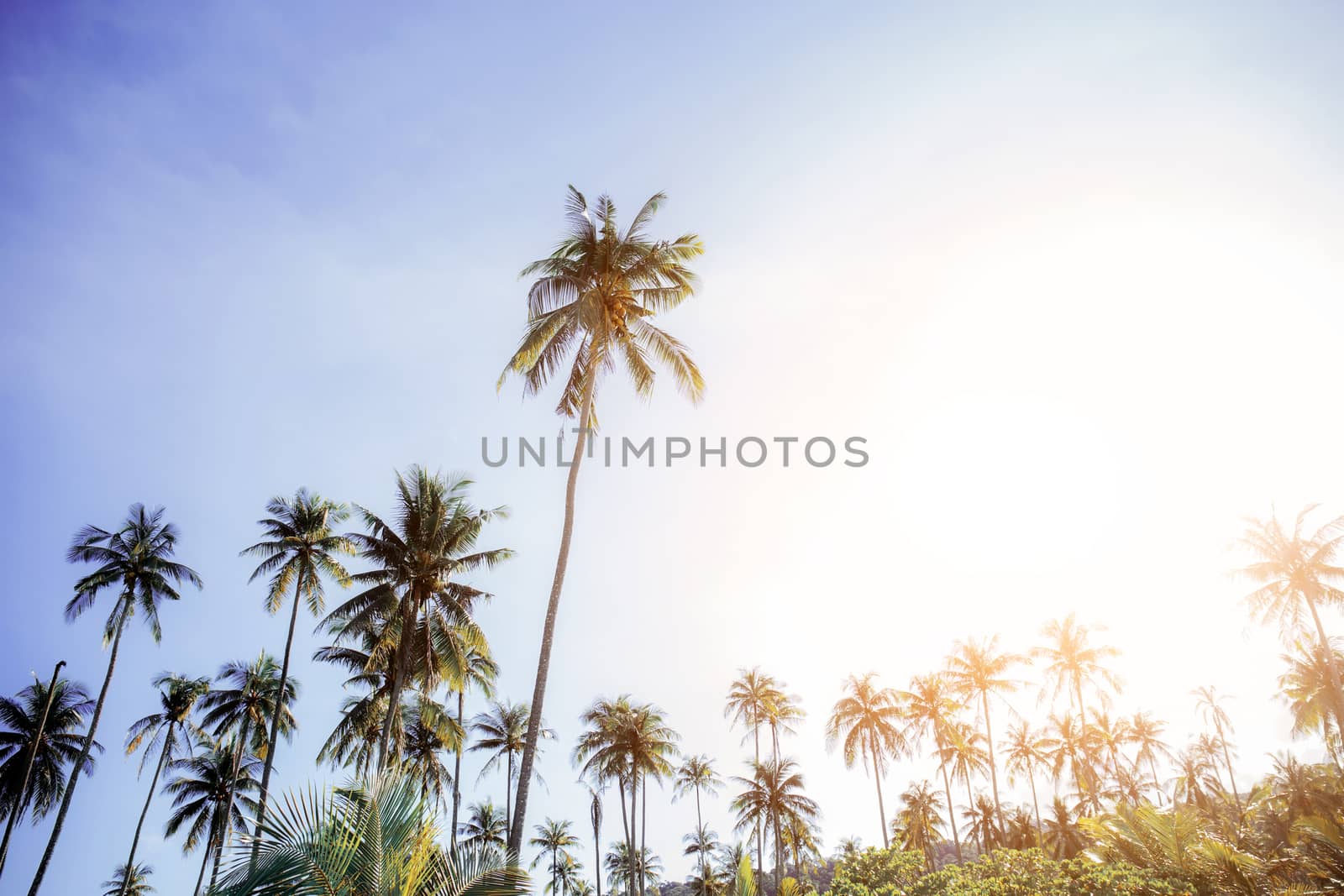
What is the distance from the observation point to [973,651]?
4259 cm

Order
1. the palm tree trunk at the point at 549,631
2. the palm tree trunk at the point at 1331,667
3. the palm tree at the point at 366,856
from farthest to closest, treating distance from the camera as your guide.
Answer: the palm tree trunk at the point at 1331,667, the palm tree trunk at the point at 549,631, the palm tree at the point at 366,856

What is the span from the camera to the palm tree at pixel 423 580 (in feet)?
79.3

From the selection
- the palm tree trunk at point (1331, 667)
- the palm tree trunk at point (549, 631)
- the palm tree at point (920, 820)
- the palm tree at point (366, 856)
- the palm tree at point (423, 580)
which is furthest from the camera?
the palm tree at point (920, 820)

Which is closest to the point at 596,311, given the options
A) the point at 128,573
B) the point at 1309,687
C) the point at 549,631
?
the point at 549,631

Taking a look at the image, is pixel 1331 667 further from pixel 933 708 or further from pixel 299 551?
pixel 299 551

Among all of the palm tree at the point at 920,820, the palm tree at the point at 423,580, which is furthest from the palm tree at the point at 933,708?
the palm tree at the point at 423,580

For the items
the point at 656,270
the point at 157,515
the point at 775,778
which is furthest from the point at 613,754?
the point at 656,270

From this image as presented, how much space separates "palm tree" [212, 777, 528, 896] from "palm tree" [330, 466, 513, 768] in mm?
16727

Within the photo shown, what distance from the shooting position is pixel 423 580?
79.3ft

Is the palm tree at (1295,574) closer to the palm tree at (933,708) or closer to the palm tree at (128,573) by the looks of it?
the palm tree at (933,708)

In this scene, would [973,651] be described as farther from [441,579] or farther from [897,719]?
[441,579]

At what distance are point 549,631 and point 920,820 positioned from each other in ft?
142

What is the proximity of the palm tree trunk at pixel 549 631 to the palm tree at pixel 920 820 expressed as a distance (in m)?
37.9

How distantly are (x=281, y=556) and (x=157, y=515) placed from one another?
719cm
